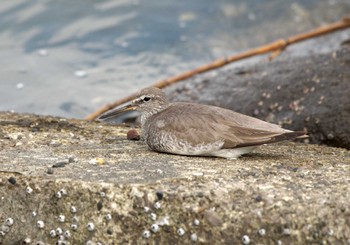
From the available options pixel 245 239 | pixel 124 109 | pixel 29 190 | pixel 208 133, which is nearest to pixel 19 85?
pixel 124 109

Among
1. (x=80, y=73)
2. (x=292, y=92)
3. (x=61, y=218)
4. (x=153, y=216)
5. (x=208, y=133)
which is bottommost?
(x=80, y=73)

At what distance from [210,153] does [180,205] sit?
109 centimetres

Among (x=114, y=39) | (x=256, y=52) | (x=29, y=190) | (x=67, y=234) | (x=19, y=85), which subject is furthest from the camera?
(x=114, y=39)

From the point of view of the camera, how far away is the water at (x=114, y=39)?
1203 centimetres

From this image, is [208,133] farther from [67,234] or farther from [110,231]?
[67,234]

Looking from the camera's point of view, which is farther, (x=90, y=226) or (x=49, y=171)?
(x=49, y=171)

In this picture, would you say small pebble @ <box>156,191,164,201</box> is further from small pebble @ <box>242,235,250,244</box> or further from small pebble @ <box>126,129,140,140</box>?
small pebble @ <box>126,129,140,140</box>

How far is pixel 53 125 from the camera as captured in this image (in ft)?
23.8

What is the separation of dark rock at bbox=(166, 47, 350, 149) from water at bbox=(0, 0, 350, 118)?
2156 mm

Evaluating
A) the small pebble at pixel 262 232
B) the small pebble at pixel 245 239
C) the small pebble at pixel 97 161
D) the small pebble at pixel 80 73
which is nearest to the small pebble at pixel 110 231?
the small pebble at pixel 97 161

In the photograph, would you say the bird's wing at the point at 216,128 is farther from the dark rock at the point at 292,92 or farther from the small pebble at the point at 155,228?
the dark rock at the point at 292,92

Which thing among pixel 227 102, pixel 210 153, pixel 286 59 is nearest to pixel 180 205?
pixel 210 153

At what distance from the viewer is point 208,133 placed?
6.24 meters

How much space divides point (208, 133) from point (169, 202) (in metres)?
1.09
